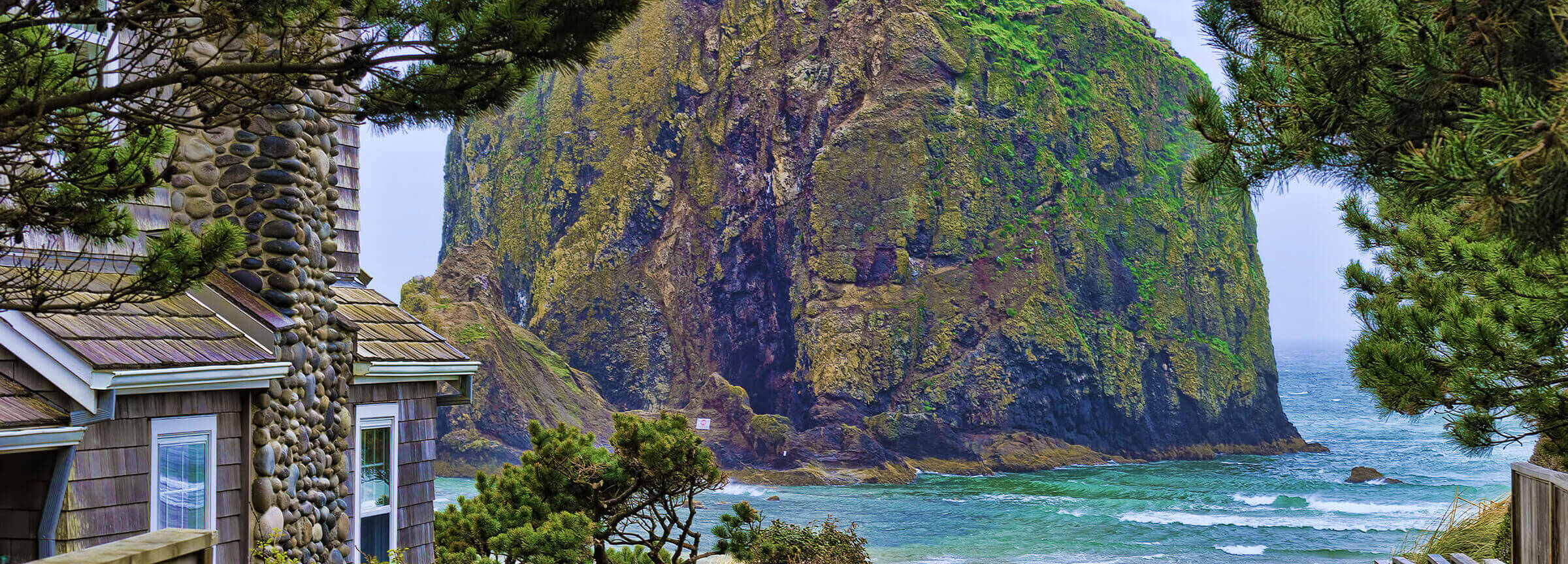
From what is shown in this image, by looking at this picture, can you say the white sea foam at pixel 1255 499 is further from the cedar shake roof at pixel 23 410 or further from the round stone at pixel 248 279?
the cedar shake roof at pixel 23 410

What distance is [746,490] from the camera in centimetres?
5309

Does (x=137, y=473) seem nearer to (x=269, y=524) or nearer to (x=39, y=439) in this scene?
(x=39, y=439)

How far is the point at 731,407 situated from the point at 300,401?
52843mm

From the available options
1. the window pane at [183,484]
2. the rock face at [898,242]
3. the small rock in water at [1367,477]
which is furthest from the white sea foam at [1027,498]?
the window pane at [183,484]

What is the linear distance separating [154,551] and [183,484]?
144 inches

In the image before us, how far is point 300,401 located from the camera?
7391 millimetres

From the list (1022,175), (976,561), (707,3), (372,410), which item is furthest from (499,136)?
(372,410)

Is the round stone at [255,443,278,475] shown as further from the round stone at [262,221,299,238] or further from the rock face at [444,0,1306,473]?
the rock face at [444,0,1306,473]

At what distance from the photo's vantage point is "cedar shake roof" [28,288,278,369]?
5.87 metres

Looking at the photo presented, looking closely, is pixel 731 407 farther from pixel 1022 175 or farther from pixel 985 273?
pixel 1022 175

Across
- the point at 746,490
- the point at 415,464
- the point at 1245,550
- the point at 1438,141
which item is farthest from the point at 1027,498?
the point at 1438,141

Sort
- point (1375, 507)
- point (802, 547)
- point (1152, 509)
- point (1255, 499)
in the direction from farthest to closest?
1. point (1255, 499)
2. point (1375, 507)
3. point (1152, 509)
4. point (802, 547)

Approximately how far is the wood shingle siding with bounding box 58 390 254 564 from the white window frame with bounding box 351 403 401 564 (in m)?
1.50

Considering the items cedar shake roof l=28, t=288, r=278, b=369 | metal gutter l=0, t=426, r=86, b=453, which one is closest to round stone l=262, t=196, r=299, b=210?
cedar shake roof l=28, t=288, r=278, b=369
